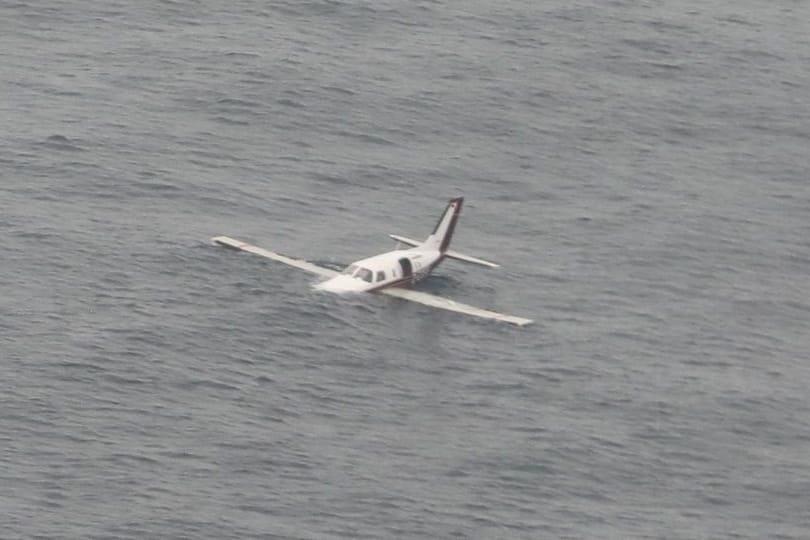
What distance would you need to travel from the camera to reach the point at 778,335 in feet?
420

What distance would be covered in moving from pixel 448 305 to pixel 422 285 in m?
6.72

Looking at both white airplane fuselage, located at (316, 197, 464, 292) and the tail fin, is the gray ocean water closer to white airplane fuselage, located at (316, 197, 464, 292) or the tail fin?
white airplane fuselage, located at (316, 197, 464, 292)

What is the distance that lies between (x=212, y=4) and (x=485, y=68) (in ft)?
95.7

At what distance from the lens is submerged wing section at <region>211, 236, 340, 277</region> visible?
13238 centimetres

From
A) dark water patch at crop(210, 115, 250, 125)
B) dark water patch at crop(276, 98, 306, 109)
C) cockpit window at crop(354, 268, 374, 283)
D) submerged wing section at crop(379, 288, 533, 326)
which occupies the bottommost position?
submerged wing section at crop(379, 288, 533, 326)

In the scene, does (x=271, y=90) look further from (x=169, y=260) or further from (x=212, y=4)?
(x=169, y=260)

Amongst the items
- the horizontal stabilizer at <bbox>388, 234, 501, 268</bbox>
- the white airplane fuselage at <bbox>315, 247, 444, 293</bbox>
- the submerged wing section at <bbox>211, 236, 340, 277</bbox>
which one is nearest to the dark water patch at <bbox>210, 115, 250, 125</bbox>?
the horizontal stabilizer at <bbox>388, 234, 501, 268</bbox>

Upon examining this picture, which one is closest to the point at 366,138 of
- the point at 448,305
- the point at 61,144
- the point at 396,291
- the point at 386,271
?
the point at 61,144

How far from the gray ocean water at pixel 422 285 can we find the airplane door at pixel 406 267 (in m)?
2.25

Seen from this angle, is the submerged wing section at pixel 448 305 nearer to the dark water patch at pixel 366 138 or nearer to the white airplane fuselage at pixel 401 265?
the white airplane fuselage at pixel 401 265

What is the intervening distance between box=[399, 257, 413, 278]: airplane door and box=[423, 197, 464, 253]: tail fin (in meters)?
3.21

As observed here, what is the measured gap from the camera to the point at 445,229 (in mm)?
137250


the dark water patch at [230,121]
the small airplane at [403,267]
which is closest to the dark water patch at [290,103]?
the dark water patch at [230,121]

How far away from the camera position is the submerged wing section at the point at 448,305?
125688 millimetres
